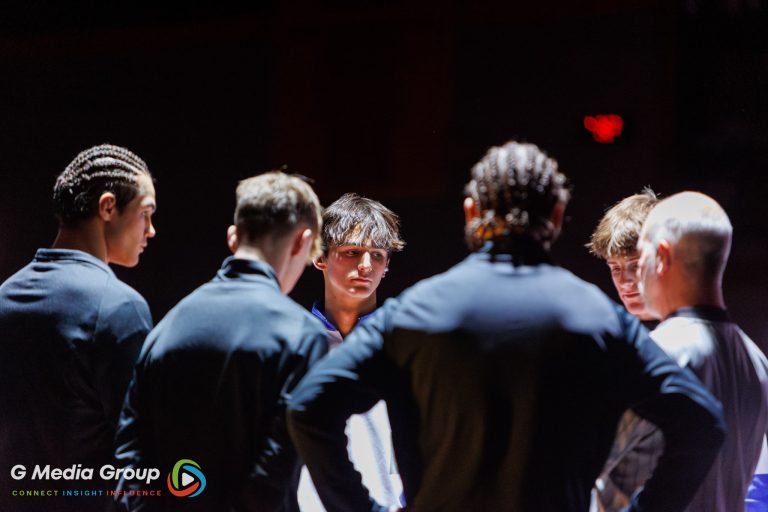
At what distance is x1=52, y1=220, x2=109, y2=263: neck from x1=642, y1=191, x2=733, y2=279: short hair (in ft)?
4.80

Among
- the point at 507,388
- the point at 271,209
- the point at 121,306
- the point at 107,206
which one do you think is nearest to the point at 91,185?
the point at 107,206

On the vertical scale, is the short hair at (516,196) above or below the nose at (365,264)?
above

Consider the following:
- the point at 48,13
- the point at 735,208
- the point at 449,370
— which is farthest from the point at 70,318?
the point at 735,208

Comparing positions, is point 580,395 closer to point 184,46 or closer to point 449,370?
point 449,370

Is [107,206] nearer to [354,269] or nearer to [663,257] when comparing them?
[354,269]

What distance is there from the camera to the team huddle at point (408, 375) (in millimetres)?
1606

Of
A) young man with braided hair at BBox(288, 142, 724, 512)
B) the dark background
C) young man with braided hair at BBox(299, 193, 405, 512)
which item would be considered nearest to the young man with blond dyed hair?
young man with braided hair at BBox(288, 142, 724, 512)

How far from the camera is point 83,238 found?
7.39 feet

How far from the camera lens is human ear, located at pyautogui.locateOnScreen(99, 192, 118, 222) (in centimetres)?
227

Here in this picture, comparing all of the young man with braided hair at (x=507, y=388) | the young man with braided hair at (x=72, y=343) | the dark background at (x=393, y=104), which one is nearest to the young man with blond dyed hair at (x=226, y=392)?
the young man with braided hair at (x=507, y=388)

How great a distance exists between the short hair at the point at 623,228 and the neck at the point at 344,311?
0.82 m

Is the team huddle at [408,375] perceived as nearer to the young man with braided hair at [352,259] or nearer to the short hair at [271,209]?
the short hair at [271,209]

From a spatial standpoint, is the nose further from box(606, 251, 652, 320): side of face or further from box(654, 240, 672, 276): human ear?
box(654, 240, 672, 276): human ear

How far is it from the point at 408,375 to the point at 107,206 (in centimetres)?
108
